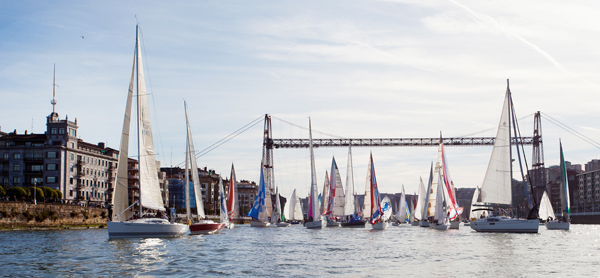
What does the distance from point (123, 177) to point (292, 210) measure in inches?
2297

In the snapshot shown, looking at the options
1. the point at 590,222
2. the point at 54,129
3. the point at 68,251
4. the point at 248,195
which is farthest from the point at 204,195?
the point at 68,251

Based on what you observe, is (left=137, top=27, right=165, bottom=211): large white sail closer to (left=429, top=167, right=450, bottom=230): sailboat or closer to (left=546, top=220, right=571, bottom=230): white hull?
(left=429, top=167, right=450, bottom=230): sailboat

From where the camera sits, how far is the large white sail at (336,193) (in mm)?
67375

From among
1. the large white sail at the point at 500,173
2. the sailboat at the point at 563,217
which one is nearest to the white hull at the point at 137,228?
the large white sail at the point at 500,173

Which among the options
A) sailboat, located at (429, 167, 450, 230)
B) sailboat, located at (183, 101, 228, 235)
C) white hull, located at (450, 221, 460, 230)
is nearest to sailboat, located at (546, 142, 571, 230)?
white hull, located at (450, 221, 460, 230)

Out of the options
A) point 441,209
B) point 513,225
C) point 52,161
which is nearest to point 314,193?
point 441,209

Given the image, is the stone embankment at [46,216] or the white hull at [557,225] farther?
the white hull at [557,225]

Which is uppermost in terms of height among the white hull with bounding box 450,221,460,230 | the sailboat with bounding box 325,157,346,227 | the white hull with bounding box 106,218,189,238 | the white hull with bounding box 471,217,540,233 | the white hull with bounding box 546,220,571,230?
the sailboat with bounding box 325,157,346,227

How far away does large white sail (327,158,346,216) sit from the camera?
221 feet

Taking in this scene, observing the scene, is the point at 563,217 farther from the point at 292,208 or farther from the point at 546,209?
the point at 292,208

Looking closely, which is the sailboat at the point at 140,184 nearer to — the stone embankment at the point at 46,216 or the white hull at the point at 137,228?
the white hull at the point at 137,228

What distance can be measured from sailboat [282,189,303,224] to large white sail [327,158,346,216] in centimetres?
2395

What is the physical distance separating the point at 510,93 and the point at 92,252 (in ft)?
118

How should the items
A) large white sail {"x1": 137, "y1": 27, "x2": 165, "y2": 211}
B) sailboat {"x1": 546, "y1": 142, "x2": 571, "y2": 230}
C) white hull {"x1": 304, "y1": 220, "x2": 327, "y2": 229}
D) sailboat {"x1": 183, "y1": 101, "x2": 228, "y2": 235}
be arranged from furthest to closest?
1. white hull {"x1": 304, "y1": 220, "x2": 327, "y2": 229}
2. sailboat {"x1": 546, "y1": 142, "x2": 571, "y2": 230}
3. sailboat {"x1": 183, "y1": 101, "x2": 228, "y2": 235}
4. large white sail {"x1": 137, "y1": 27, "x2": 165, "y2": 211}
